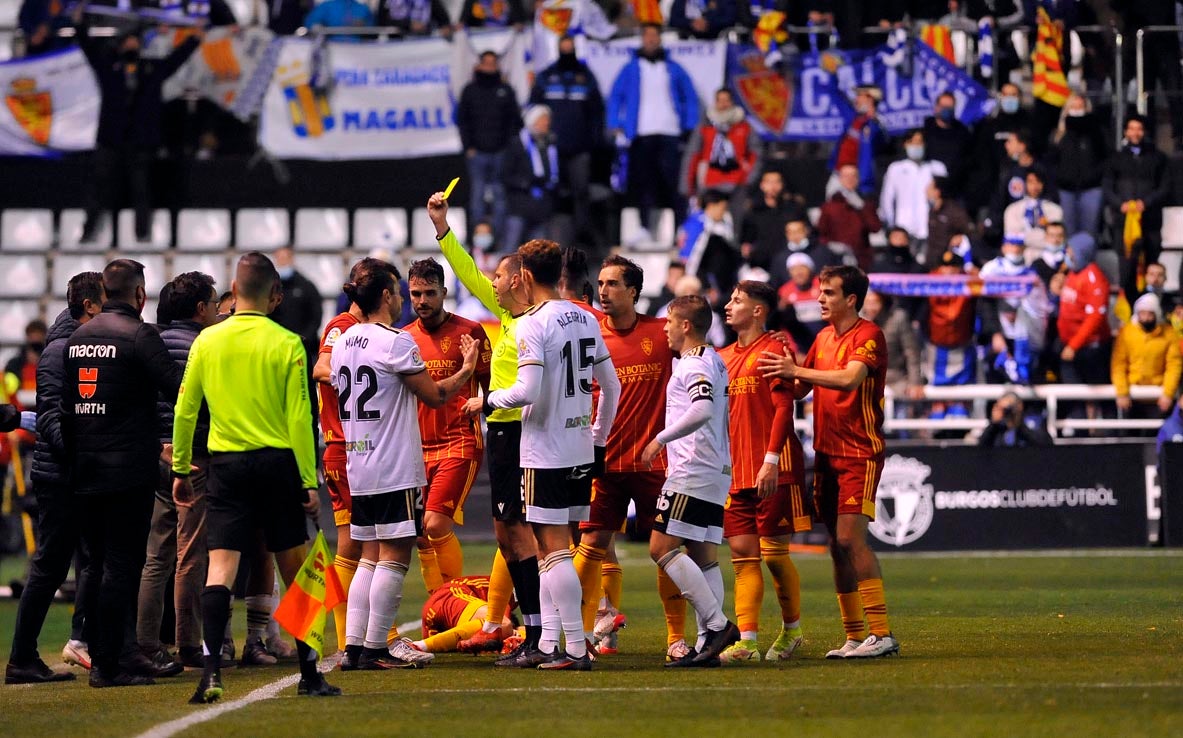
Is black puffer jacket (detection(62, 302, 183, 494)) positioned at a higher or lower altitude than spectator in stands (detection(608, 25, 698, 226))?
lower

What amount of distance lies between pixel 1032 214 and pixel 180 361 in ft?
46.8

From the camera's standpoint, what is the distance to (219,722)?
7.71 m

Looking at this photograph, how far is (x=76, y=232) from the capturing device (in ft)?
81.6

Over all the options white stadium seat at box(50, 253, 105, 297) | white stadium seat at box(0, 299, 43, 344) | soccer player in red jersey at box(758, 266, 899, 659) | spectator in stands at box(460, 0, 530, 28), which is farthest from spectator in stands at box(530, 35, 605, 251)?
soccer player in red jersey at box(758, 266, 899, 659)

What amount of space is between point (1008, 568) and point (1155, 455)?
3247mm

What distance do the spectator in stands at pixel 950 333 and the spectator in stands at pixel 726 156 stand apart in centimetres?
288

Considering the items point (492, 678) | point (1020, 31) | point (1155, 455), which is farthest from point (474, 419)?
point (1020, 31)

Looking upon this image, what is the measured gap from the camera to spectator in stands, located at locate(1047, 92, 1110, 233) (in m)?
22.5

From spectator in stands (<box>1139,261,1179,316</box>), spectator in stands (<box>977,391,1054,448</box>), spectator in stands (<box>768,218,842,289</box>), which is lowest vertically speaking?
spectator in stands (<box>977,391,1054,448</box>)

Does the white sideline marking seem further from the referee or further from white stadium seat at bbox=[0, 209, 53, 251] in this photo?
white stadium seat at bbox=[0, 209, 53, 251]

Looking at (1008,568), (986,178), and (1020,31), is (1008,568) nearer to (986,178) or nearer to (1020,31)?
(986,178)

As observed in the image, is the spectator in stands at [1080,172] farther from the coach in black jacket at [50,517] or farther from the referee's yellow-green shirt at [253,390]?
the referee's yellow-green shirt at [253,390]

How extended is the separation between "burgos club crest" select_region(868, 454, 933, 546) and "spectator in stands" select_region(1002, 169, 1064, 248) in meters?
4.10

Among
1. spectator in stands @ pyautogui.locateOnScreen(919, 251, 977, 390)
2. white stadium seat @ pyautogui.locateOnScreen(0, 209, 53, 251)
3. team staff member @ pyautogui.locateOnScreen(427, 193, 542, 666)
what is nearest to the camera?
team staff member @ pyautogui.locateOnScreen(427, 193, 542, 666)
